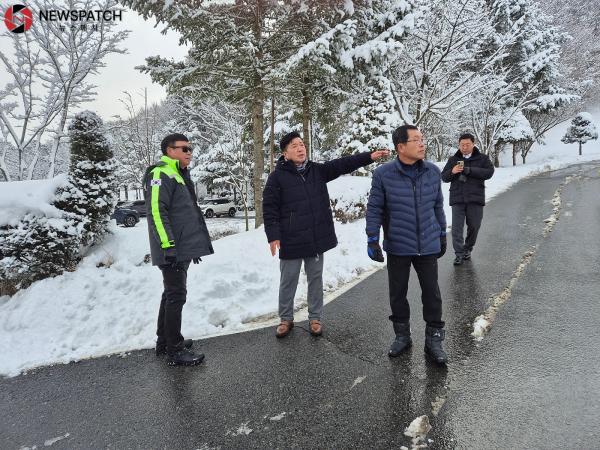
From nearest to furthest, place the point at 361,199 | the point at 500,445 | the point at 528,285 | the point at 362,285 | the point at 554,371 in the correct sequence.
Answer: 1. the point at 500,445
2. the point at 554,371
3. the point at 528,285
4. the point at 362,285
5. the point at 361,199

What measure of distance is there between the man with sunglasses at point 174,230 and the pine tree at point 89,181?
3102mm

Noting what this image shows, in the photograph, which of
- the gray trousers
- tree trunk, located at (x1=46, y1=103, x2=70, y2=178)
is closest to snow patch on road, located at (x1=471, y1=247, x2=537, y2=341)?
the gray trousers

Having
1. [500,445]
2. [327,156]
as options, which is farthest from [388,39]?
[327,156]

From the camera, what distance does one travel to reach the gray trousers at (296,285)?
13.2ft

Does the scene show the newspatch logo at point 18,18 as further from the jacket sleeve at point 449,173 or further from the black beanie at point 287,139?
the jacket sleeve at point 449,173

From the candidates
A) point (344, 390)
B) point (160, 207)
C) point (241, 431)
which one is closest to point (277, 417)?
point (241, 431)

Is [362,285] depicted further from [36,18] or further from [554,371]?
[36,18]

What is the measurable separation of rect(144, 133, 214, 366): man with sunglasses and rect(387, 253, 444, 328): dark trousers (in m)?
1.78

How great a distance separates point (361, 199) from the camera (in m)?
11.7

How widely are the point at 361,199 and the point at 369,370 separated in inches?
348

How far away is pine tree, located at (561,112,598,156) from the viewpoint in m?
42.5

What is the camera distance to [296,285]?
4035 mm

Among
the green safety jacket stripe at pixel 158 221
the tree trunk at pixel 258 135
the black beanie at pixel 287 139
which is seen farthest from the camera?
the tree trunk at pixel 258 135

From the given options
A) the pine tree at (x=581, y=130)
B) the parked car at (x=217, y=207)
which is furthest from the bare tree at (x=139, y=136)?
the pine tree at (x=581, y=130)
